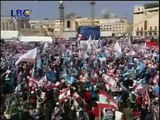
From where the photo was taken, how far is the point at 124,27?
383ft

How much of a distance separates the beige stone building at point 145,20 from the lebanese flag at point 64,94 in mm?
87453

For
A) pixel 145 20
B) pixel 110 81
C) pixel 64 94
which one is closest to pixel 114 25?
pixel 145 20

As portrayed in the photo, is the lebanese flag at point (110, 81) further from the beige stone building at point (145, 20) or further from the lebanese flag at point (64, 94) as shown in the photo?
the beige stone building at point (145, 20)

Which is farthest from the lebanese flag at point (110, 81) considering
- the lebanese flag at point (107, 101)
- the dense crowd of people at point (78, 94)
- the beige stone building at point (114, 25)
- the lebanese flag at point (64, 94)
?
the beige stone building at point (114, 25)

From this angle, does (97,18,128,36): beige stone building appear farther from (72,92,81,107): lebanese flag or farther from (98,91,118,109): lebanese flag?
(98,91,118,109): lebanese flag

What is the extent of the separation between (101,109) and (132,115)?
2.12ft

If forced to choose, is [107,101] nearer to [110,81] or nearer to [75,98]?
[75,98]

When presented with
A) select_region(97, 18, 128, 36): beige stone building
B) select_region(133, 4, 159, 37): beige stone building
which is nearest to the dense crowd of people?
select_region(133, 4, 159, 37): beige stone building

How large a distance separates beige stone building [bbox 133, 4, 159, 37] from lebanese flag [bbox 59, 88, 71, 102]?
8745 centimetres

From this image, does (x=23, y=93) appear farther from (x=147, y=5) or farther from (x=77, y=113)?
(x=147, y=5)

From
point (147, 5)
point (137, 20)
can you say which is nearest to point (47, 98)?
point (137, 20)

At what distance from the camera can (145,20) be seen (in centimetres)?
10912

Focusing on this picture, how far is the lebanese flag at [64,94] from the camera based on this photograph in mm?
11078

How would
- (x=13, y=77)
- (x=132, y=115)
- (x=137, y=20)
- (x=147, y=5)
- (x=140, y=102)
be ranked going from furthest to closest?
1. (x=147, y=5)
2. (x=137, y=20)
3. (x=13, y=77)
4. (x=140, y=102)
5. (x=132, y=115)
